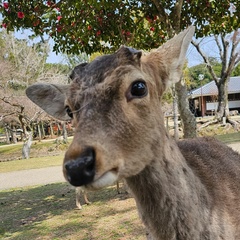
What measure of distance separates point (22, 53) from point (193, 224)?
72.2 feet

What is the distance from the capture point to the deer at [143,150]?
167 centimetres

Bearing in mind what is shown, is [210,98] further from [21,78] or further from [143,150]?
[143,150]

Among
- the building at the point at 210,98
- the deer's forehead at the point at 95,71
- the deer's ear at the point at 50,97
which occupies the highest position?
the deer's forehead at the point at 95,71

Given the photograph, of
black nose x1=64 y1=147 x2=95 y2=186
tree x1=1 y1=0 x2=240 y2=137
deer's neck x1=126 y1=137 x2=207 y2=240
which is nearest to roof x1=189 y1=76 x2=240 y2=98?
tree x1=1 y1=0 x2=240 y2=137

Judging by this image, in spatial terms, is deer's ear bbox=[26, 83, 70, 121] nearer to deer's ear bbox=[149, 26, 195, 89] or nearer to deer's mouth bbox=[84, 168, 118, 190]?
deer's ear bbox=[149, 26, 195, 89]

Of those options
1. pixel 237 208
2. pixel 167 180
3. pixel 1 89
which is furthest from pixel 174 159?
→ pixel 1 89

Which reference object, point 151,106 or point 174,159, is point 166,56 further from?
point 174,159

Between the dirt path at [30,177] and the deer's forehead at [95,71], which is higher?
the deer's forehead at [95,71]

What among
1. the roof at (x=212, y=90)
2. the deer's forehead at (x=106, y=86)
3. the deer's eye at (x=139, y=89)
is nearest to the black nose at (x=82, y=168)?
the deer's forehead at (x=106, y=86)

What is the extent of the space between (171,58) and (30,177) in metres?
10.6

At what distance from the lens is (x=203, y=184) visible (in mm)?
2477

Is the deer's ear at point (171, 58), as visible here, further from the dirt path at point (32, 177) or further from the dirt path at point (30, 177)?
the dirt path at point (30, 177)

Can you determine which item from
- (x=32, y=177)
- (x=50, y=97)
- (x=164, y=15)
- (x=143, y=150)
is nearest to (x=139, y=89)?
(x=143, y=150)

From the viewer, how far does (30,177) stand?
12062 mm
